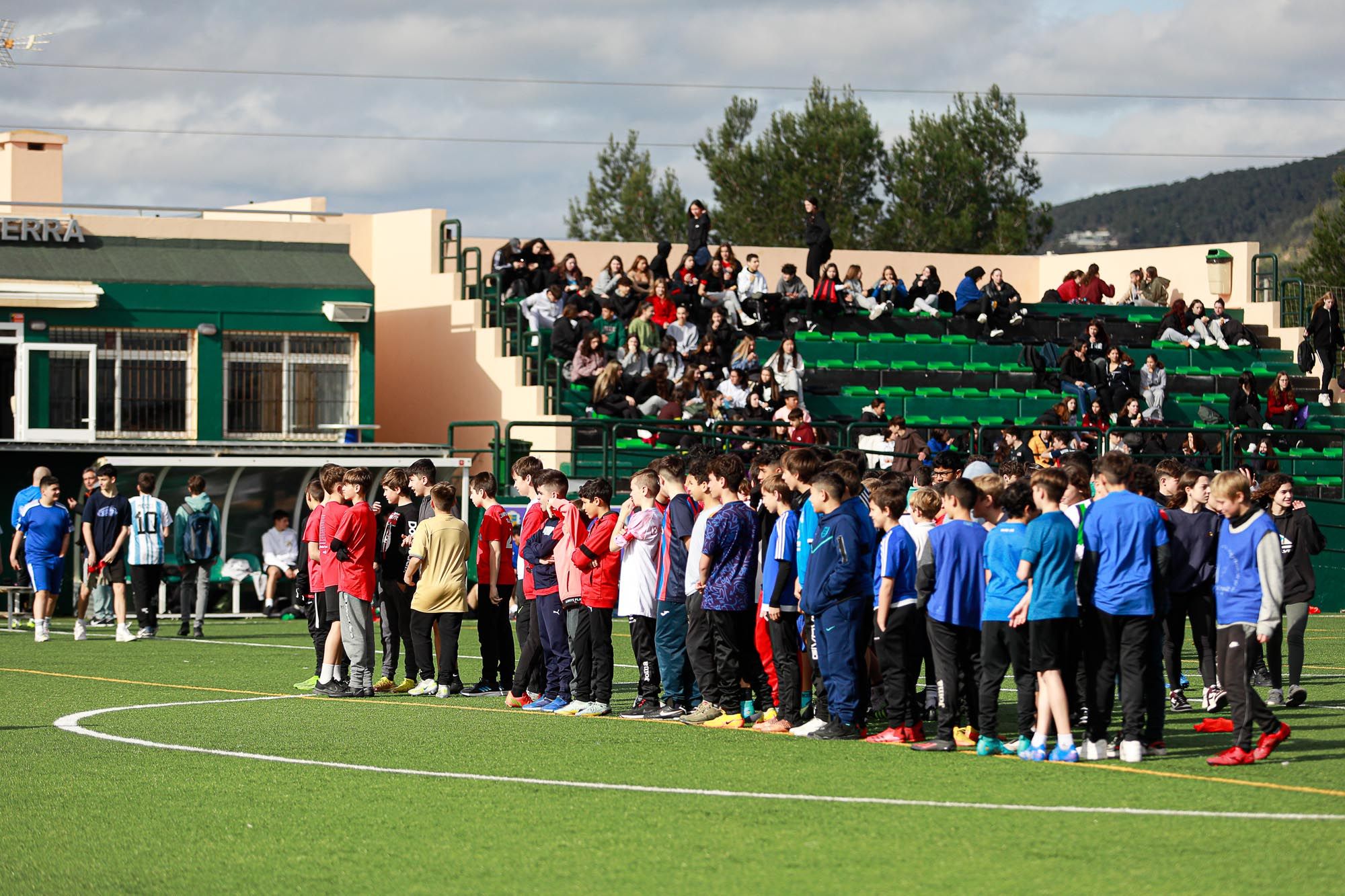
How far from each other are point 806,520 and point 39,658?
30.7ft

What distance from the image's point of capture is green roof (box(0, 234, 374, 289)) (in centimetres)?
2784

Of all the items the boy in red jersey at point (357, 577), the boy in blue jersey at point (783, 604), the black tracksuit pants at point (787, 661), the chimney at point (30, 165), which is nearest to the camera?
the boy in blue jersey at point (783, 604)

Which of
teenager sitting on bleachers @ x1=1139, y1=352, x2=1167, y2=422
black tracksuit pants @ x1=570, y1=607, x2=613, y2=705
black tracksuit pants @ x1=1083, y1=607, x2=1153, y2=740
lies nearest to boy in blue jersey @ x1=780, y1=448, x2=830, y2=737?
black tracksuit pants @ x1=570, y1=607, x2=613, y2=705

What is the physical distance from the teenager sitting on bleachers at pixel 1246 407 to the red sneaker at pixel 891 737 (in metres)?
20.4

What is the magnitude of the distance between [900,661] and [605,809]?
288cm

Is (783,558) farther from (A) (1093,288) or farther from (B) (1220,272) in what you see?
(B) (1220,272)

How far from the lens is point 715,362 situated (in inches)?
1092

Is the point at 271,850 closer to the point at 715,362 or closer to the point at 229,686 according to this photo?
the point at 229,686

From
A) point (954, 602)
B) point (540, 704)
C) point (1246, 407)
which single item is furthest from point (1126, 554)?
point (1246, 407)

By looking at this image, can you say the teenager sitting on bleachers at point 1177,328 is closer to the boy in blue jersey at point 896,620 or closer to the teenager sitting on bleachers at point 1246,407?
the teenager sitting on bleachers at point 1246,407

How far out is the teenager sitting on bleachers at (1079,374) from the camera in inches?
1140

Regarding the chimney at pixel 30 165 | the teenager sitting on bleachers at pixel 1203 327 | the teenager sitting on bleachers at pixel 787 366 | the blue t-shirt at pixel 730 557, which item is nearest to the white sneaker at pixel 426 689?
the blue t-shirt at pixel 730 557

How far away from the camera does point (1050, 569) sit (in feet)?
31.7

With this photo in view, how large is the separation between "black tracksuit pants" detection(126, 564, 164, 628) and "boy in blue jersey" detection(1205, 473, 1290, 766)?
43.3 ft
